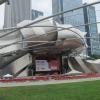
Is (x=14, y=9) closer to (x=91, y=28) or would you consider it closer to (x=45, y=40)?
(x=45, y=40)

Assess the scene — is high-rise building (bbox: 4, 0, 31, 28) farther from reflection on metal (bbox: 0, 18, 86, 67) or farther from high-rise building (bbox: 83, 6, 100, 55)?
high-rise building (bbox: 83, 6, 100, 55)

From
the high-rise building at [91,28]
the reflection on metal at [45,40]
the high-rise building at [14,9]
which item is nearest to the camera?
the high-rise building at [91,28]

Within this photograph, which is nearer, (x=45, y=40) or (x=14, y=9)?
(x=45, y=40)

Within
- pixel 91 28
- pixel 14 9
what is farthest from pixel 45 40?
pixel 91 28

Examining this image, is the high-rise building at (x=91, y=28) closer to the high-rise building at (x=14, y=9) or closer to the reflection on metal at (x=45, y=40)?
the reflection on metal at (x=45, y=40)

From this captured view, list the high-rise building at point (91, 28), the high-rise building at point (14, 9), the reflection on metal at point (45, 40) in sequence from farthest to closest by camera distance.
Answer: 1. the high-rise building at point (14, 9)
2. the reflection on metal at point (45, 40)
3. the high-rise building at point (91, 28)

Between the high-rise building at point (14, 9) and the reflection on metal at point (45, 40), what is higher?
the high-rise building at point (14, 9)

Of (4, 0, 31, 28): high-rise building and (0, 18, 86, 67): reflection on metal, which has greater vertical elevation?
(4, 0, 31, 28): high-rise building

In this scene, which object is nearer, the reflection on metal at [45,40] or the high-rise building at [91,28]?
the high-rise building at [91,28]

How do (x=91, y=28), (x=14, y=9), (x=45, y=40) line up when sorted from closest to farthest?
1. (x=45, y=40)
2. (x=14, y=9)
3. (x=91, y=28)

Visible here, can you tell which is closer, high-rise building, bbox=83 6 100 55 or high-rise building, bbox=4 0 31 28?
high-rise building, bbox=83 6 100 55

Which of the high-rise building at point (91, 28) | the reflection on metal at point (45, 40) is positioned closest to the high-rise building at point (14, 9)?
the reflection on metal at point (45, 40)

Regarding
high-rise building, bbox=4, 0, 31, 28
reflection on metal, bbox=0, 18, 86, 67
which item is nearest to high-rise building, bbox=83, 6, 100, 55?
reflection on metal, bbox=0, 18, 86, 67

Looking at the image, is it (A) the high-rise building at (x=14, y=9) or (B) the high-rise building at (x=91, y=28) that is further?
(A) the high-rise building at (x=14, y=9)
